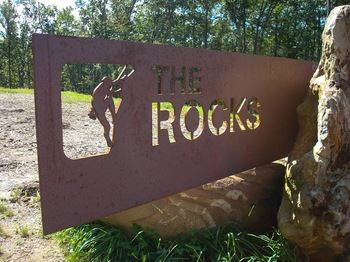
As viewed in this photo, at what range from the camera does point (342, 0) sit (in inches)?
779

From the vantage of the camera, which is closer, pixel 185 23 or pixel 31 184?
pixel 31 184

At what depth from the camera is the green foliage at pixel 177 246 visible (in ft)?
10.1

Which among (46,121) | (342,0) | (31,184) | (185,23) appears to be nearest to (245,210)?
(46,121)

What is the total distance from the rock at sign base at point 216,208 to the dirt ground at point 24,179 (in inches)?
24.3

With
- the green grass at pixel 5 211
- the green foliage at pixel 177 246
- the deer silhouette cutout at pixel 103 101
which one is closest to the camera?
the deer silhouette cutout at pixel 103 101

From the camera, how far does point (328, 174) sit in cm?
301

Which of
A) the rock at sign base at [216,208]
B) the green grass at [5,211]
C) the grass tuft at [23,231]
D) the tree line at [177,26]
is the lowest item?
the grass tuft at [23,231]

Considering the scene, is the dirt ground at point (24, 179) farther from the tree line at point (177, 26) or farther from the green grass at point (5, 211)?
the tree line at point (177, 26)

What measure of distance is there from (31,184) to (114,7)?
28.0 meters

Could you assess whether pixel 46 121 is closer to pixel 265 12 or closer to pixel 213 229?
pixel 213 229

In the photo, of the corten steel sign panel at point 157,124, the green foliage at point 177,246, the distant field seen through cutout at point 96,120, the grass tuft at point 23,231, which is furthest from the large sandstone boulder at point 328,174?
the grass tuft at point 23,231

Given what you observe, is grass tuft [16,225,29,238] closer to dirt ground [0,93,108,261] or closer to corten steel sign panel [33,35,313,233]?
dirt ground [0,93,108,261]

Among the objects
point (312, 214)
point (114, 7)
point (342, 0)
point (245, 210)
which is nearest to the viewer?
point (312, 214)

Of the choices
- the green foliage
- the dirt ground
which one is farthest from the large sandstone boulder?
the dirt ground
